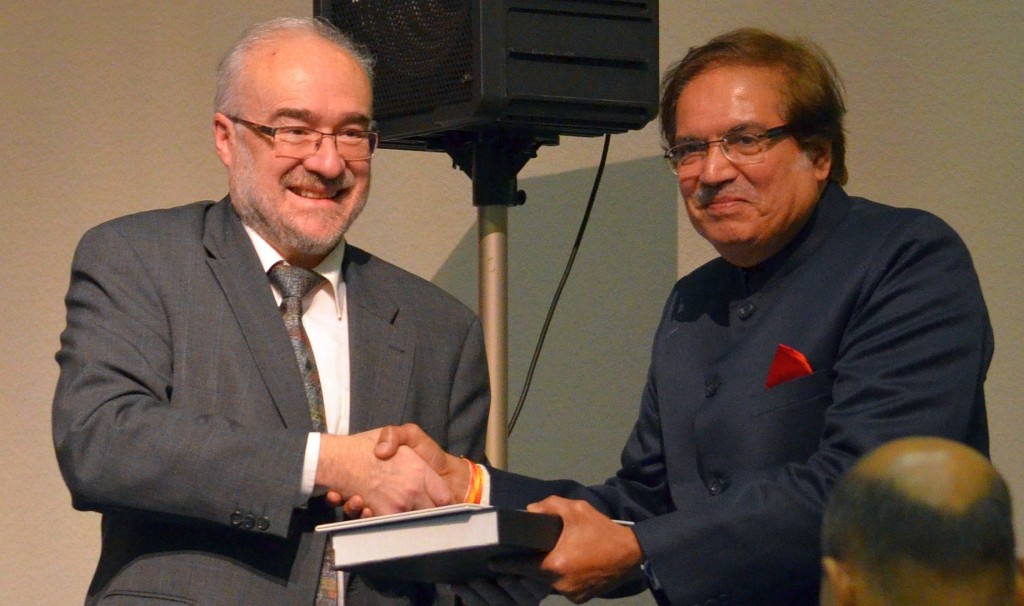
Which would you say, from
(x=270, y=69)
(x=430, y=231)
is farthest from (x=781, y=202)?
(x=430, y=231)

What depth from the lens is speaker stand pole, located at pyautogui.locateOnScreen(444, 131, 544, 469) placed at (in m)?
2.81

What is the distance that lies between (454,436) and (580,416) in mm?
1357

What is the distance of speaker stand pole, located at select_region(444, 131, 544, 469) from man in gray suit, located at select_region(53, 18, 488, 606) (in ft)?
1.50

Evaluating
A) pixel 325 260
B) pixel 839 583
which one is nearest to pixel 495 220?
pixel 325 260

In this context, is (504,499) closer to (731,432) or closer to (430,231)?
(731,432)

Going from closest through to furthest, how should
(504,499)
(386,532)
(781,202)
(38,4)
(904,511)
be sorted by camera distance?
(904,511)
(386,532)
(781,202)
(504,499)
(38,4)

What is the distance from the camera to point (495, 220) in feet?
9.41

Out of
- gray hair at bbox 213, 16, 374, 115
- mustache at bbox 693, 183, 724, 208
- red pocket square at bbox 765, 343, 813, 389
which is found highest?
gray hair at bbox 213, 16, 374, 115

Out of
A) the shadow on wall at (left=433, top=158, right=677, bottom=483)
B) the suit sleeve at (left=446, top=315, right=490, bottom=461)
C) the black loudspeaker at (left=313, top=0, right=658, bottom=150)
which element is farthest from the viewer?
the shadow on wall at (left=433, top=158, right=677, bottom=483)

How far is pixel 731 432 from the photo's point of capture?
2.17 metres

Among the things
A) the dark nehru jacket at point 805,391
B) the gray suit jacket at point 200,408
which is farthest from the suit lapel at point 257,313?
the dark nehru jacket at point 805,391

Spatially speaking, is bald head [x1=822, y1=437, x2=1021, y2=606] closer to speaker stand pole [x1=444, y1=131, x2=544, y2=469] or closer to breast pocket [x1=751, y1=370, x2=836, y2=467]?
breast pocket [x1=751, y1=370, x2=836, y2=467]

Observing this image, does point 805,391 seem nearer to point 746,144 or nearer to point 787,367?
point 787,367

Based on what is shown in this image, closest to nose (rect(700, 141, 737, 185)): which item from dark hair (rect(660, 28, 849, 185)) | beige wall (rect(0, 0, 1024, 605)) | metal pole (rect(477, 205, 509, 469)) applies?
dark hair (rect(660, 28, 849, 185))
